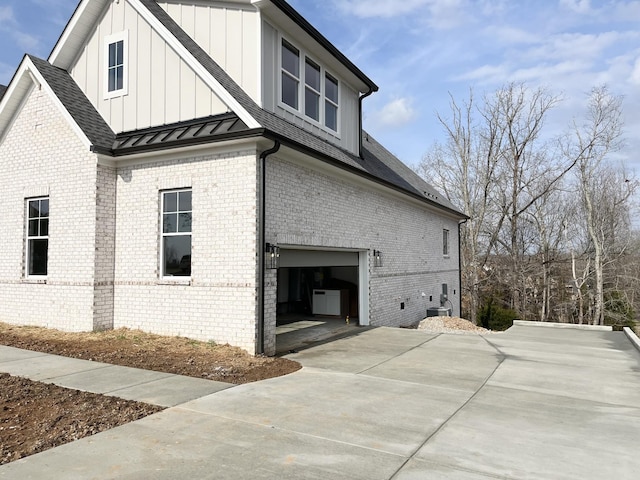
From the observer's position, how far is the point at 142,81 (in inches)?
424

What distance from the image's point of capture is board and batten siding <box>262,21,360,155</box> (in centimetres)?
1034

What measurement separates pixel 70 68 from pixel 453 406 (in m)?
12.3

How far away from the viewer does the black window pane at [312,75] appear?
1205 centimetres

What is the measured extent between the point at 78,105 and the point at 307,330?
815cm

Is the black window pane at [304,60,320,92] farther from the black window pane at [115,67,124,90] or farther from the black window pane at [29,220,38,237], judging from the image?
the black window pane at [29,220,38,237]

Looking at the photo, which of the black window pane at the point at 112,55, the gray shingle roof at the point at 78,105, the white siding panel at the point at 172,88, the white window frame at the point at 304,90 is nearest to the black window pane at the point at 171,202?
the white siding panel at the point at 172,88

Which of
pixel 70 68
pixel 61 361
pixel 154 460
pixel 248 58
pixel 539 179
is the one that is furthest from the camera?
pixel 539 179

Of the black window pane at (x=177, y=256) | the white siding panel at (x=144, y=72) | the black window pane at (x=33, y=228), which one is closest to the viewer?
the black window pane at (x=177, y=256)

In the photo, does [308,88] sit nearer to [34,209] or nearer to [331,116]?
[331,116]

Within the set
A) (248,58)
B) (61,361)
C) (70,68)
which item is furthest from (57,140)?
(61,361)

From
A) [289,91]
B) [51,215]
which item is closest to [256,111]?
[289,91]

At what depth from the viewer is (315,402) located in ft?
19.5

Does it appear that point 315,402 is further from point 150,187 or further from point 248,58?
point 248,58

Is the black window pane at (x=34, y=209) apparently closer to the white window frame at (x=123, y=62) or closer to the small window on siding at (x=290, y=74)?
the white window frame at (x=123, y=62)
